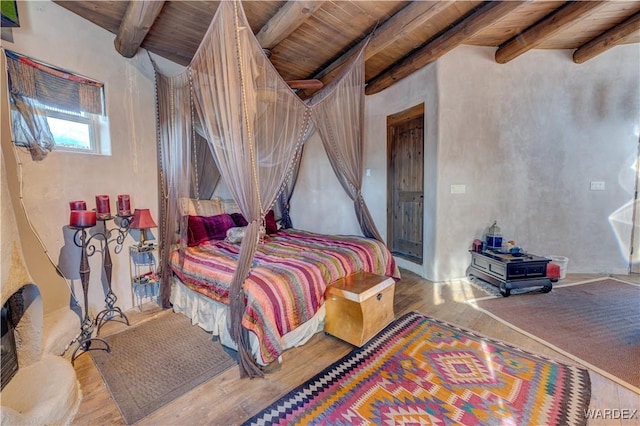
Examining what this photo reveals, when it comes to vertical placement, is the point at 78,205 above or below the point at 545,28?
below

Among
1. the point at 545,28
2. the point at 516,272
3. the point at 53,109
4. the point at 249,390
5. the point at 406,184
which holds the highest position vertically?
the point at 545,28

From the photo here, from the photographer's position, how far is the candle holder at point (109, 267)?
2.43 metres

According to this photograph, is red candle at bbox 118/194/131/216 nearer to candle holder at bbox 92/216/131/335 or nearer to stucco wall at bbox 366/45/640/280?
candle holder at bbox 92/216/131/335

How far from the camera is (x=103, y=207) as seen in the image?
96.0 inches

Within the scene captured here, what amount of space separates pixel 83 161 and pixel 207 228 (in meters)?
1.22

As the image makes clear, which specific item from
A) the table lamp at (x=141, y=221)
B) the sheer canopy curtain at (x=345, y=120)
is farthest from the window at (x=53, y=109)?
the sheer canopy curtain at (x=345, y=120)

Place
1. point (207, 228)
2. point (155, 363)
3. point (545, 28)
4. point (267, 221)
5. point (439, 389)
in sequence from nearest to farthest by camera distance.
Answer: point (439, 389) → point (155, 363) → point (545, 28) → point (207, 228) → point (267, 221)

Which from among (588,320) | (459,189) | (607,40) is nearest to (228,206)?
(459,189)

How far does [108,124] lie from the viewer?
2572 mm

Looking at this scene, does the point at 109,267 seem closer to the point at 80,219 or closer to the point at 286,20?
the point at 80,219

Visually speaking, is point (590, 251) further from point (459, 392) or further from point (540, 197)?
point (459, 392)

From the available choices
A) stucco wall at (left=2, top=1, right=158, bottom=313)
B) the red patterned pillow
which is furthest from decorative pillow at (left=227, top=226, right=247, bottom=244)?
stucco wall at (left=2, top=1, right=158, bottom=313)

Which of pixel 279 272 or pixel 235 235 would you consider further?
pixel 235 235

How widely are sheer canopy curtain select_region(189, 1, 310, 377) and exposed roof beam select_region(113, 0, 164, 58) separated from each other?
0.54 meters
